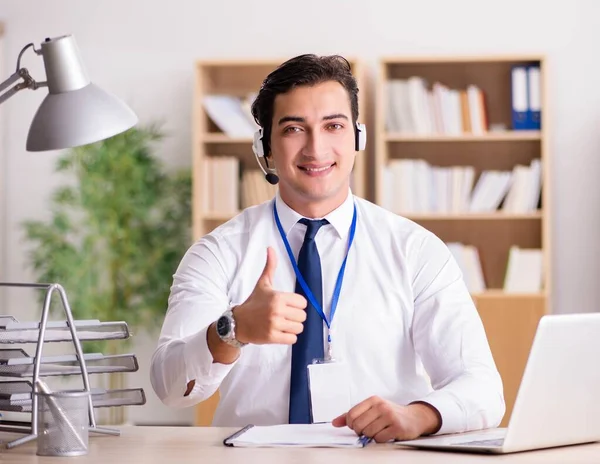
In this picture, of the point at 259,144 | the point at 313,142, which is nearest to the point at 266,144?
the point at 259,144

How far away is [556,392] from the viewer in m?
1.56

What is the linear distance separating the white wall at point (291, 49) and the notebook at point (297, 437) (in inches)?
142

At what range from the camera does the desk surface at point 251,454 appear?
155 centimetres

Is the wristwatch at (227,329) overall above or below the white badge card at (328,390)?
above

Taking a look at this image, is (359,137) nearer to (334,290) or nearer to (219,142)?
(334,290)

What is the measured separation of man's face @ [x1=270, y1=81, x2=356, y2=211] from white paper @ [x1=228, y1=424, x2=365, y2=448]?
0.64 m

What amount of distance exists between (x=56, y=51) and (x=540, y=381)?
3.31 feet

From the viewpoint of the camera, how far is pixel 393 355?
7.27ft

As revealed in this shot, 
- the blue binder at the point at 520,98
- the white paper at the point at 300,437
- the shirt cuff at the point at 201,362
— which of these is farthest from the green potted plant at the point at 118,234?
the white paper at the point at 300,437

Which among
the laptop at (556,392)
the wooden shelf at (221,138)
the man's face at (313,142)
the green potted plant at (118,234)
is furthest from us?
the green potted plant at (118,234)

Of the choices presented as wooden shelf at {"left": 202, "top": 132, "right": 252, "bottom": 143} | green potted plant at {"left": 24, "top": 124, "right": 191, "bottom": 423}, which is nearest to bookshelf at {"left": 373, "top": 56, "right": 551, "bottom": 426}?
wooden shelf at {"left": 202, "top": 132, "right": 252, "bottom": 143}

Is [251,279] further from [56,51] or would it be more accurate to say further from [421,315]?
[56,51]

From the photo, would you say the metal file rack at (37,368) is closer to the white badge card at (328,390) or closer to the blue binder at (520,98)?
the white badge card at (328,390)

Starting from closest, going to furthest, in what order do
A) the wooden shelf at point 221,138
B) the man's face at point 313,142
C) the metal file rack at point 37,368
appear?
the metal file rack at point 37,368, the man's face at point 313,142, the wooden shelf at point 221,138
